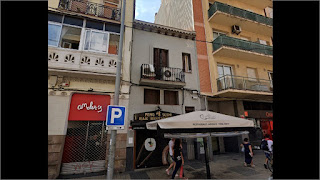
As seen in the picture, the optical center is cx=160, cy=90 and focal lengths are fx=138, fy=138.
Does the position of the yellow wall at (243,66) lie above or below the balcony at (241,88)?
above

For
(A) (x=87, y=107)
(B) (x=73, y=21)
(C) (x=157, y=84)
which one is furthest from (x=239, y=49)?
(B) (x=73, y=21)

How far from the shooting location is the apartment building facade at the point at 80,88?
22.7 feet

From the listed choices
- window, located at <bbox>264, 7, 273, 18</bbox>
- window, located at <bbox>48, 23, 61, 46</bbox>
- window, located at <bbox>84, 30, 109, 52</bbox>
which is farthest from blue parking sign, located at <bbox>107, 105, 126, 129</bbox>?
window, located at <bbox>264, 7, 273, 18</bbox>

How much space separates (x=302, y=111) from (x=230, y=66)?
1084 centimetres

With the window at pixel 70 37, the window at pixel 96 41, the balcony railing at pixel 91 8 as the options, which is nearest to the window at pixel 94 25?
the window at pixel 96 41

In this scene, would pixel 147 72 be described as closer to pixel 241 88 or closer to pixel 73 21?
pixel 73 21

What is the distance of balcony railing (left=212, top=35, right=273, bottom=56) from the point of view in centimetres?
1072

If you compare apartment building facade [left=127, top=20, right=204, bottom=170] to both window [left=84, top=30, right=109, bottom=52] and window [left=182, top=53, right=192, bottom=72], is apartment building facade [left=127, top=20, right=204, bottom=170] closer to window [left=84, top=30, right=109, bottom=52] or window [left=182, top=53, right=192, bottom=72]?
window [left=182, top=53, right=192, bottom=72]

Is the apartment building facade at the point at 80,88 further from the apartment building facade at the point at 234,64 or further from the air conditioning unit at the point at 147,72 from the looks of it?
the apartment building facade at the point at 234,64

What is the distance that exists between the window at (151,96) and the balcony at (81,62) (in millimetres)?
2352

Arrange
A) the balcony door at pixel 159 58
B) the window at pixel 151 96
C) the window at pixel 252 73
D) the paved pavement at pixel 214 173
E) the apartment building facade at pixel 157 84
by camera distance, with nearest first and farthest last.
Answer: the paved pavement at pixel 214 173 < the apartment building facade at pixel 157 84 < the window at pixel 151 96 < the balcony door at pixel 159 58 < the window at pixel 252 73

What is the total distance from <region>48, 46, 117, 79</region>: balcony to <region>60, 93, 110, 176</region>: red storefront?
4.39ft

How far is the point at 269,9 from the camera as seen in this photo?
14914 millimetres

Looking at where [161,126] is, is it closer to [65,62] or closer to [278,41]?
[278,41]
